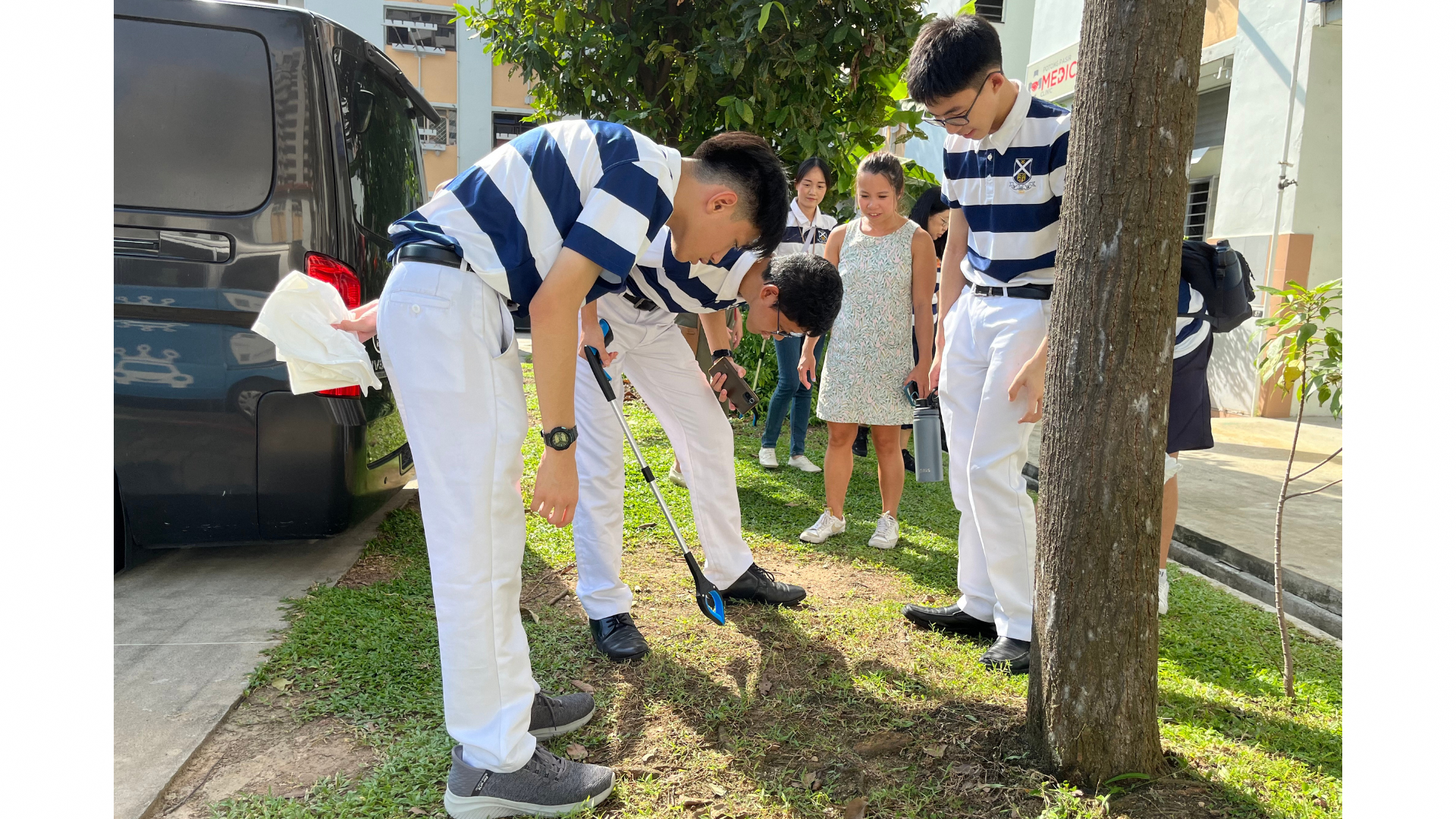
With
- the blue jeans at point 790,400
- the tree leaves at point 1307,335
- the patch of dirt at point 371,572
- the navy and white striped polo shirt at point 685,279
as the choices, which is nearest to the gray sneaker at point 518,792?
the navy and white striped polo shirt at point 685,279

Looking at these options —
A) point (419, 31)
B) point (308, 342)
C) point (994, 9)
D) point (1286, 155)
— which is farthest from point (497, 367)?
point (419, 31)

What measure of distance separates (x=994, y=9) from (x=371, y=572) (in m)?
15.7

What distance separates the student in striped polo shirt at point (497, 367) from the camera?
6.44 feet

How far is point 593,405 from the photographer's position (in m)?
3.07

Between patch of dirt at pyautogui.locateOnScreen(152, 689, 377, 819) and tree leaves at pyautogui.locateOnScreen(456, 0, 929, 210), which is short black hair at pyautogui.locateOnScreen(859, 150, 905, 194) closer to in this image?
tree leaves at pyautogui.locateOnScreen(456, 0, 929, 210)

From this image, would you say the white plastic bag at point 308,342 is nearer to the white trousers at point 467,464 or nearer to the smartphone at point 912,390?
the white trousers at point 467,464

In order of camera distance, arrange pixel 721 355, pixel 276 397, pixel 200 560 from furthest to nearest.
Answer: pixel 200 560, pixel 721 355, pixel 276 397

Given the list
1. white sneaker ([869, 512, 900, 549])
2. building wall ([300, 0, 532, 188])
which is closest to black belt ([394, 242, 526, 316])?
white sneaker ([869, 512, 900, 549])

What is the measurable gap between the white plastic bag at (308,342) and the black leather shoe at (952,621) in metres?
2.00

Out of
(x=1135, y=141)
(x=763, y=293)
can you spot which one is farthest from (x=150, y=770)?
(x=1135, y=141)

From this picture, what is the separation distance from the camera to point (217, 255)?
3.16 metres

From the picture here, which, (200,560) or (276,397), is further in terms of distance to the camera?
(200,560)

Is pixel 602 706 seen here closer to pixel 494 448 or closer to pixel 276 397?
pixel 494 448

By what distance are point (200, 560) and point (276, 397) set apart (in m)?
0.97
